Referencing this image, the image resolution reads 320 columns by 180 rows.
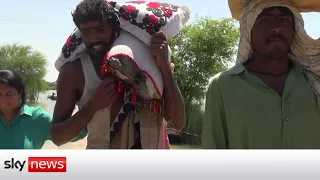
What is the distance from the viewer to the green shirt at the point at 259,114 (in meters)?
2.08

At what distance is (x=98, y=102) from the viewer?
6.76ft

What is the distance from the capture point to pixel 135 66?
2.06 metres

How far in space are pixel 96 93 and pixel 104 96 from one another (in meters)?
0.05

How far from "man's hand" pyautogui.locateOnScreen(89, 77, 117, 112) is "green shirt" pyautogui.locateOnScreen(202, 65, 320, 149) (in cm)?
47

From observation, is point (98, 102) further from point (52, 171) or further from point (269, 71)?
point (269, 71)

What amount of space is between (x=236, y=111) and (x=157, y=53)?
46 centimetres

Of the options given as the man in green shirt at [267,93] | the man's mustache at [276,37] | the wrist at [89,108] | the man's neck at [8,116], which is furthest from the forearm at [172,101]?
the man's neck at [8,116]

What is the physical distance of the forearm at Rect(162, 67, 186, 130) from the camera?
2.13 metres

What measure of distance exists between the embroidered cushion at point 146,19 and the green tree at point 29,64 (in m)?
28.5

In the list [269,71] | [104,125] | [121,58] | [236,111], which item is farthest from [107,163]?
[269,71]

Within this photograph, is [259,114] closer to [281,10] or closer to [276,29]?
[276,29]

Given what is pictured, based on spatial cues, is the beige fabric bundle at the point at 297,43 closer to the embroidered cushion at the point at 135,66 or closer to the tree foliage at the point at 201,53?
the embroidered cushion at the point at 135,66

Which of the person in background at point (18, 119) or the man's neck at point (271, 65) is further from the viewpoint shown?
the person in background at point (18, 119)

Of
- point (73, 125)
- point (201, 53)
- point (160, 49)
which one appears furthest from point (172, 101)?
point (201, 53)
